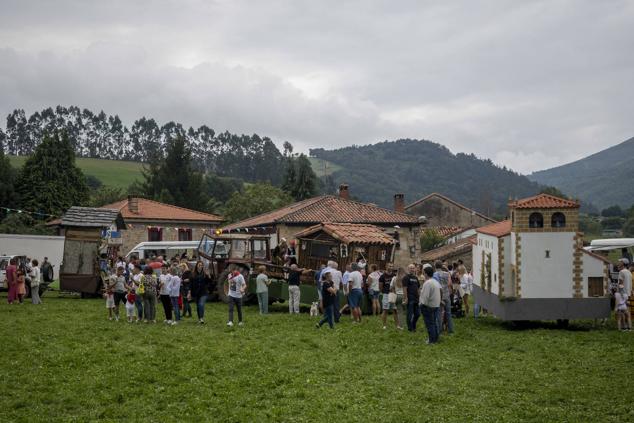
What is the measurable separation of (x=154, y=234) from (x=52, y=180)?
757 inches

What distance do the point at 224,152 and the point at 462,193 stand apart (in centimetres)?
5145

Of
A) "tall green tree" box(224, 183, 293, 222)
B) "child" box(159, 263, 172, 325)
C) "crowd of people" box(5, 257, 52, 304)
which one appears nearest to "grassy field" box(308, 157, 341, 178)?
"tall green tree" box(224, 183, 293, 222)

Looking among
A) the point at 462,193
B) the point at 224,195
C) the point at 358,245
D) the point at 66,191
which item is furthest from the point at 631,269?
the point at 462,193

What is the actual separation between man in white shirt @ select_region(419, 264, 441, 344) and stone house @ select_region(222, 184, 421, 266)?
23027 mm

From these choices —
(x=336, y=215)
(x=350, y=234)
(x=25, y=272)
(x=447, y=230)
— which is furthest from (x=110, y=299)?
(x=447, y=230)

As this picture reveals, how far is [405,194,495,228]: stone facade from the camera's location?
73000 millimetres

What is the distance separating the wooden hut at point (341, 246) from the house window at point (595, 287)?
9.03 m

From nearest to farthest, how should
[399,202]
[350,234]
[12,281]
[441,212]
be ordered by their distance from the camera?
[12,281] < [350,234] < [399,202] < [441,212]

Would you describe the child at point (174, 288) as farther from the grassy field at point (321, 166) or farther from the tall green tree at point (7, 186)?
the grassy field at point (321, 166)

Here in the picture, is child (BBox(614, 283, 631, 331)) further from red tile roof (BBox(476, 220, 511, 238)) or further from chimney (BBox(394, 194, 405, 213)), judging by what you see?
chimney (BBox(394, 194, 405, 213))

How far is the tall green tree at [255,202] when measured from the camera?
66.4m

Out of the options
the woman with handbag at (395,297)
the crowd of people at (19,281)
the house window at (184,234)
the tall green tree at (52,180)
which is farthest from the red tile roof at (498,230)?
the tall green tree at (52,180)

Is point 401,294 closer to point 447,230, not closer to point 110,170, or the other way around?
point 447,230

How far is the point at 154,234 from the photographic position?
51062mm
